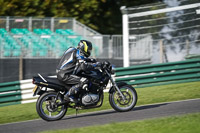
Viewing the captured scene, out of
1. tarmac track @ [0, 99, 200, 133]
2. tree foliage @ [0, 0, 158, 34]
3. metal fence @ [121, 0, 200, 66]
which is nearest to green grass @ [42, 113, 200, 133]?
tarmac track @ [0, 99, 200, 133]

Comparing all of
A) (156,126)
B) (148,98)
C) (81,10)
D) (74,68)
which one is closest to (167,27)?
(148,98)

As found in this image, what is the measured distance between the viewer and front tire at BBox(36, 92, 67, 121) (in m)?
8.08

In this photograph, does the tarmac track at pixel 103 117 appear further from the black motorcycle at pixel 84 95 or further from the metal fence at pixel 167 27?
the metal fence at pixel 167 27

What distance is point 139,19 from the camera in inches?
543

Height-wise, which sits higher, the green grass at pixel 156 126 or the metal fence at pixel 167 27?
the metal fence at pixel 167 27

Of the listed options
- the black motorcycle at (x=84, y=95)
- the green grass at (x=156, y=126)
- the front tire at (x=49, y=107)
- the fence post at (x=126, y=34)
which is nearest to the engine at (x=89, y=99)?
the black motorcycle at (x=84, y=95)

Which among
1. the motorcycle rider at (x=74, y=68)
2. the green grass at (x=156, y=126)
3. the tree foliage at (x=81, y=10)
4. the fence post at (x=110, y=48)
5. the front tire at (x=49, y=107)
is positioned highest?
the tree foliage at (x=81, y=10)

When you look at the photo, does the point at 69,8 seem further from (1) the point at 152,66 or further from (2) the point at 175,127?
(2) the point at 175,127

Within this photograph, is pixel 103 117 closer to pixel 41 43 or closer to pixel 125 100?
pixel 125 100

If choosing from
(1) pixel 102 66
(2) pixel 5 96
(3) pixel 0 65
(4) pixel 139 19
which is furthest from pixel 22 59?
(1) pixel 102 66

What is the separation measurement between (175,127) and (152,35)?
25.3 ft

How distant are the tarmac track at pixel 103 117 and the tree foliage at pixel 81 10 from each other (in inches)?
584

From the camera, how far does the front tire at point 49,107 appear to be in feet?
26.5

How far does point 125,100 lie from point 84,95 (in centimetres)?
97
